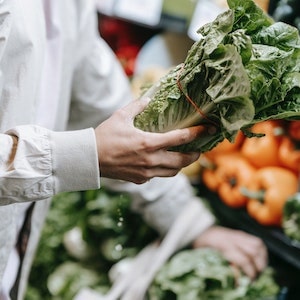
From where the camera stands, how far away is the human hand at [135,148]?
37.1 inches

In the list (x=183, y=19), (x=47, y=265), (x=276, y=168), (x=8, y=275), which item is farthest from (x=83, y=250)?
(x=183, y=19)

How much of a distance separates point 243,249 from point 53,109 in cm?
70

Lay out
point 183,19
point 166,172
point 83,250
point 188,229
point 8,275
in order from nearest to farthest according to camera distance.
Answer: point 166,172 → point 8,275 → point 188,229 → point 83,250 → point 183,19

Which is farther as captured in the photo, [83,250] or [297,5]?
[83,250]

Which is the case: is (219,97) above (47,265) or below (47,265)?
above

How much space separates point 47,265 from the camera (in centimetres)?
200

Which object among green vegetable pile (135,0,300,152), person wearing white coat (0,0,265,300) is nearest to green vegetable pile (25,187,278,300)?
person wearing white coat (0,0,265,300)

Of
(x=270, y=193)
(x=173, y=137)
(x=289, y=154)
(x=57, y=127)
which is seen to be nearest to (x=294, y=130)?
(x=289, y=154)

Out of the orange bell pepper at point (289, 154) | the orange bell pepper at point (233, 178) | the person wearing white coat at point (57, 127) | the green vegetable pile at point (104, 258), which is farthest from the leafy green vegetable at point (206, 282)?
the orange bell pepper at point (289, 154)

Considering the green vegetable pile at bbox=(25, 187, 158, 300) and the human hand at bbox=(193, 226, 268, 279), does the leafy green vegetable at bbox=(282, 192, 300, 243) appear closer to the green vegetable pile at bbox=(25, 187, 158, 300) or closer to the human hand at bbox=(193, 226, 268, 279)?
the human hand at bbox=(193, 226, 268, 279)

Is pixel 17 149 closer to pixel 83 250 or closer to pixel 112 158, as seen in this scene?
pixel 112 158

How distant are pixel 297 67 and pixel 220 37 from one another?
159 mm

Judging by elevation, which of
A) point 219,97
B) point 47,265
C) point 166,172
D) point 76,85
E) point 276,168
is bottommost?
point 47,265

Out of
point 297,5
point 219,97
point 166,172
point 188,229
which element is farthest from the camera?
point 188,229
